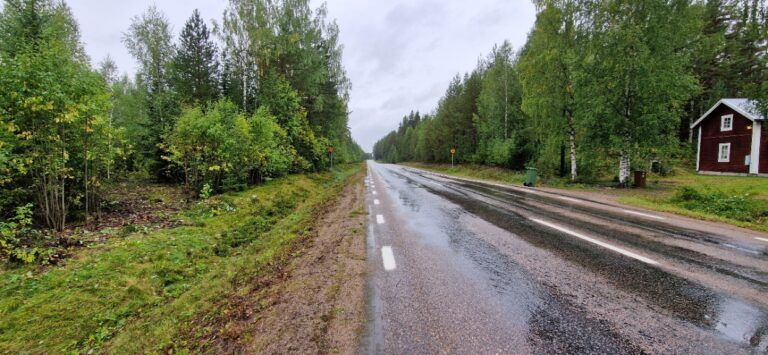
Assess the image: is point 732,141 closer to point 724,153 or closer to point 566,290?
point 724,153

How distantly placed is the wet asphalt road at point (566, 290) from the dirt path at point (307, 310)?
214 millimetres

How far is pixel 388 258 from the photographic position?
15.0 feet

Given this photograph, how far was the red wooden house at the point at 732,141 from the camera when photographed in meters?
20.5

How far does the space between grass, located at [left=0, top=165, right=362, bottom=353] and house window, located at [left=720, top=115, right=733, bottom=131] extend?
109 ft

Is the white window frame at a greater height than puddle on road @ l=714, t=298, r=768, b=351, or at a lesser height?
greater

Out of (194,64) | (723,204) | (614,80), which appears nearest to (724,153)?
(614,80)

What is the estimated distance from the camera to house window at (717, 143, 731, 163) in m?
22.8

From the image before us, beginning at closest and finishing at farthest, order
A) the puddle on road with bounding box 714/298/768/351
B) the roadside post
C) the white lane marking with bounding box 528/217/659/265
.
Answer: the puddle on road with bounding box 714/298/768/351 → the white lane marking with bounding box 528/217/659/265 → the roadside post

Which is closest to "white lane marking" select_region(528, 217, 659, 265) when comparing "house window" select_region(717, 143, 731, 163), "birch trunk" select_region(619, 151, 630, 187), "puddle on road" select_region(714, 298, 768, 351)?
"puddle on road" select_region(714, 298, 768, 351)

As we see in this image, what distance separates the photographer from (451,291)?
3.36 meters

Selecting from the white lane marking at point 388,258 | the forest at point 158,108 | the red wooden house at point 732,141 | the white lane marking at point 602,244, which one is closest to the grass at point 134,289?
the forest at point 158,108

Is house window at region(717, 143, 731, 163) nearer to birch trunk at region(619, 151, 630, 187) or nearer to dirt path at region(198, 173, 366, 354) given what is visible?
birch trunk at region(619, 151, 630, 187)

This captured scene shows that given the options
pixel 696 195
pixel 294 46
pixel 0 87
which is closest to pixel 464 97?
pixel 294 46

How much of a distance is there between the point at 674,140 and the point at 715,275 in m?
15.6
